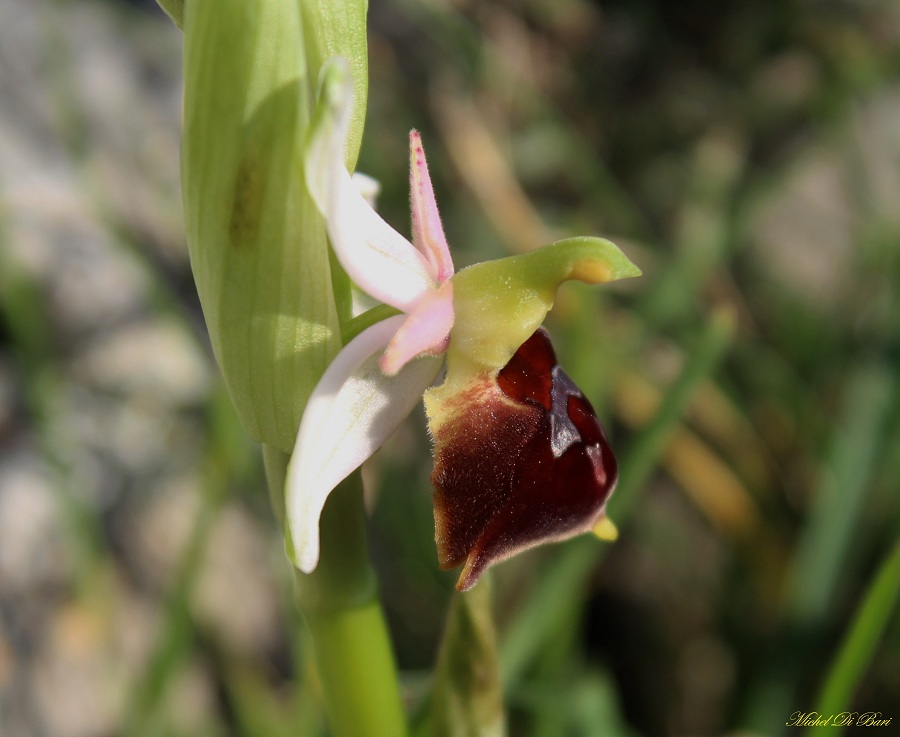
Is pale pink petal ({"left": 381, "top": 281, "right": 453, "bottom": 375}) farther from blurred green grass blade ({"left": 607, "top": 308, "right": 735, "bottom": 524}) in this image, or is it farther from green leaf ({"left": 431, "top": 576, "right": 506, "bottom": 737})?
blurred green grass blade ({"left": 607, "top": 308, "right": 735, "bottom": 524})

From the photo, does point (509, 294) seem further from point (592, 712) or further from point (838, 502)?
point (838, 502)

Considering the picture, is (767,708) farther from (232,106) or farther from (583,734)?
(232,106)

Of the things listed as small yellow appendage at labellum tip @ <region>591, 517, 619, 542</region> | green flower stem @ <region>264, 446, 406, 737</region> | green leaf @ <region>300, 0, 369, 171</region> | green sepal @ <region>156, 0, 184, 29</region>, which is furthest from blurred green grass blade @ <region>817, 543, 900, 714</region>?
green sepal @ <region>156, 0, 184, 29</region>

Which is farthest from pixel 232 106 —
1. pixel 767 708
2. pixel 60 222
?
pixel 60 222

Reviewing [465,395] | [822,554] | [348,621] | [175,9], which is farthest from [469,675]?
[822,554]

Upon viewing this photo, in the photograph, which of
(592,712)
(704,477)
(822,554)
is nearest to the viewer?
(592,712)

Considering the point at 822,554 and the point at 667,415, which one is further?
the point at 822,554
